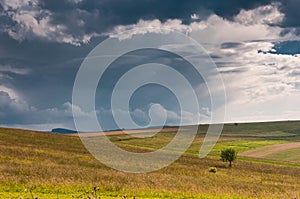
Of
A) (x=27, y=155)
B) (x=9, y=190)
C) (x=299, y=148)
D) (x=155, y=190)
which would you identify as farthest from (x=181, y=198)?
(x=299, y=148)

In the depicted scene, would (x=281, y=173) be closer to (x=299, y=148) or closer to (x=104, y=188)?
(x=104, y=188)

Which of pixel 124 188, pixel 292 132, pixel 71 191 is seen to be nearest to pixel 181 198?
pixel 124 188

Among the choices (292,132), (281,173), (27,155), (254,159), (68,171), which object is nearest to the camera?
(68,171)

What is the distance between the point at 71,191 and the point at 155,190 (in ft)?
20.7

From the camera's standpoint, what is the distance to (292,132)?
568 ft

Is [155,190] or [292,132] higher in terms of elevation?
[292,132]

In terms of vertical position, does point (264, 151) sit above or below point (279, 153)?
above

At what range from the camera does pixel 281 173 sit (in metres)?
62.1

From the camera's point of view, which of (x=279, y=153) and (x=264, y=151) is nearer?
(x=279, y=153)

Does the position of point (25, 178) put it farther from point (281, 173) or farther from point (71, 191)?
point (281, 173)

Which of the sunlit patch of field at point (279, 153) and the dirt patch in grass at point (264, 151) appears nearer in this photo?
the sunlit patch of field at point (279, 153)

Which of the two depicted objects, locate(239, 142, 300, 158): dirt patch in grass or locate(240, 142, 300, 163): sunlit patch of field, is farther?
locate(239, 142, 300, 158): dirt patch in grass

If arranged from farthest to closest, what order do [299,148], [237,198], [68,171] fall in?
[299,148], [68,171], [237,198]

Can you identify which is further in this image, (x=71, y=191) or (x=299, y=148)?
(x=299, y=148)
